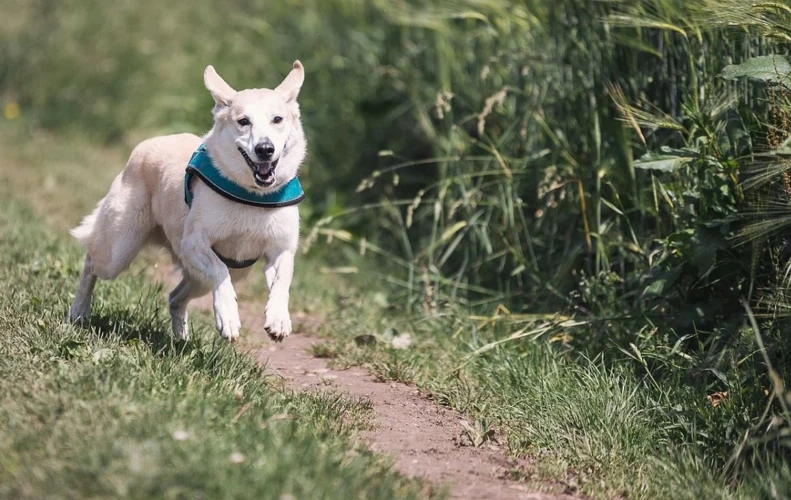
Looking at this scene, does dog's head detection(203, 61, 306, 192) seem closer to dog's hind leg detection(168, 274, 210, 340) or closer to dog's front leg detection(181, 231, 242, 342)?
dog's front leg detection(181, 231, 242, 342)

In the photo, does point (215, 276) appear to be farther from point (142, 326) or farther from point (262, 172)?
point (142, 326)

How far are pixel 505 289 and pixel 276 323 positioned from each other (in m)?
2.51

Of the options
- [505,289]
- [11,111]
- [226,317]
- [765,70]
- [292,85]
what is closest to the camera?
[226,317]

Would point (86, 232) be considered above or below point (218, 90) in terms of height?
below

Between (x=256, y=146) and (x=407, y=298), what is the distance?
236 cm

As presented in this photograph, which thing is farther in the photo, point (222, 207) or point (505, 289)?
point (505, 289)

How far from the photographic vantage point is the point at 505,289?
6395 millimetres

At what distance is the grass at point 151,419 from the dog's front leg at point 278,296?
9.9 inches

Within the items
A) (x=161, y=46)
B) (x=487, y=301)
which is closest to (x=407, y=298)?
(x=487, y=301)

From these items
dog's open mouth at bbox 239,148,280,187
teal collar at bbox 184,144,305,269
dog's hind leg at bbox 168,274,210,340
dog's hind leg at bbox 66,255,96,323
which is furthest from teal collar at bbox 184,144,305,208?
dog's hind leg at bbox 66,255,96,323

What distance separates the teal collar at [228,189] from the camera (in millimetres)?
4395

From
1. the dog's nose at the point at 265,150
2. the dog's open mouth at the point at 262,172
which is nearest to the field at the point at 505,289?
the dog's open mouth at the point at 262,172

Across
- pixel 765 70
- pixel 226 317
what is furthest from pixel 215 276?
pixel 765 70

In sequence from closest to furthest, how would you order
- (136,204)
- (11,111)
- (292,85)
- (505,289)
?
(292,85), (136,204), (505,289), (11,111)
